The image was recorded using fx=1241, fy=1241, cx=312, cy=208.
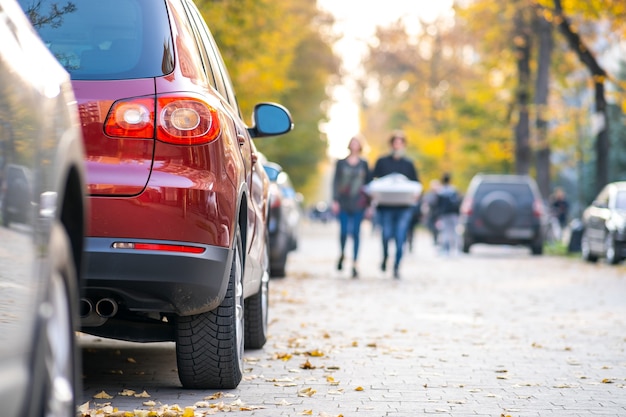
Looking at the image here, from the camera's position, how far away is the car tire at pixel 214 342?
5953mm

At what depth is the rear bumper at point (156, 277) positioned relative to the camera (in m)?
5.33

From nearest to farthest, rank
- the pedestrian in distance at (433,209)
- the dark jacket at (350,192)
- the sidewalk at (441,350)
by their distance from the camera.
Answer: the sidewalk at (441,350), the dark jacket at (350,192), the pedestrian in distance at (433,209)

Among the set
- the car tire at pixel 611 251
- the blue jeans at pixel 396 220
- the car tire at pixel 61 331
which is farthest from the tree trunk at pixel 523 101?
the car tire at pixel 61 331

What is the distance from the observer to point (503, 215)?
27.4 metres

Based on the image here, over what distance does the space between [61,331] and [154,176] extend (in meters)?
2.23

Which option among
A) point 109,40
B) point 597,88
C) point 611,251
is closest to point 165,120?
point 109,40

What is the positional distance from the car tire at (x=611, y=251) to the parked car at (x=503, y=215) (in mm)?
4938

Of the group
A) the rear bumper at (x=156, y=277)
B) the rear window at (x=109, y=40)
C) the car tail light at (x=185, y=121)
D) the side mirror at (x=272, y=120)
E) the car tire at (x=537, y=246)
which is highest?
the rear window at (x=109, y=40)

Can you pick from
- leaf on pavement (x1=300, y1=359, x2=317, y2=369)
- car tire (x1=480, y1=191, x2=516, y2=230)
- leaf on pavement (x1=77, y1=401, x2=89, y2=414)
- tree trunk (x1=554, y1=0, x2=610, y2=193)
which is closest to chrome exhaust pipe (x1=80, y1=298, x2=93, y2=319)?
leaf on pavement (x1=77, y1=401, x2=89, y2=414)

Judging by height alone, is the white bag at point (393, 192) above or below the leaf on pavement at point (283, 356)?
above

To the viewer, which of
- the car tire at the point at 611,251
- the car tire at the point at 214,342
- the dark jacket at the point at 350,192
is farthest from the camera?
the car tire at the point at 611,251

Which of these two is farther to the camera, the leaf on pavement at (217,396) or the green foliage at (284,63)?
the green foliage at (284,63)

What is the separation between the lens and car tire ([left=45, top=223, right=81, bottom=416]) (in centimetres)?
307

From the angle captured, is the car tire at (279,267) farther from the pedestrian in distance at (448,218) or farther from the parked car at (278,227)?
the pedestrian in distance at (448,218)
